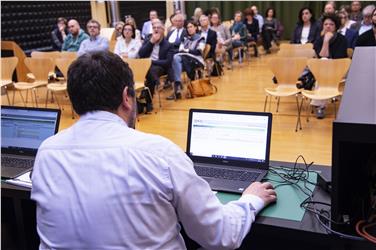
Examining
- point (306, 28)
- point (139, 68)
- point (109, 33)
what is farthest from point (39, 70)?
point (306, 28)

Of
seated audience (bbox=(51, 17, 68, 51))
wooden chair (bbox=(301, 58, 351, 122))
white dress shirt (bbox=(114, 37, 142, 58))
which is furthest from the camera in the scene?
seated audience (bbox=(51, 17, 68, 51))

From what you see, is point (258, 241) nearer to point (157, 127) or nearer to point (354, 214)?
point (354, 214)

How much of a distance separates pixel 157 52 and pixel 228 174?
4.76 metres

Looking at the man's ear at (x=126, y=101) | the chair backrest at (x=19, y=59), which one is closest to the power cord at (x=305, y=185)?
the man's ear at (x=126, y=101)

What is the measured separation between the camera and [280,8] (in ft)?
43.8

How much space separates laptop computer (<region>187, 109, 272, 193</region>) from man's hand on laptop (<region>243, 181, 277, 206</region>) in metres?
0.19

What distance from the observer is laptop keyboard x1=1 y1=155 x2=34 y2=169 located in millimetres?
2205

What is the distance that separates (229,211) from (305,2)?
41.8 ft

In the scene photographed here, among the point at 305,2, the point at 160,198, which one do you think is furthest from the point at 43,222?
the point at 305,2

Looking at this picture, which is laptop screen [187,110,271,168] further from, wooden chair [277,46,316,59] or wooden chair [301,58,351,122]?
wooden chair [277,46,316,59]

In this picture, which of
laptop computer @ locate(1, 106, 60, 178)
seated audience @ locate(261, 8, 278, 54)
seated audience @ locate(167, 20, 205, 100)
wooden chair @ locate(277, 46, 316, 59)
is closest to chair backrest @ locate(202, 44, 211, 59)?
seated audience @ locate(167, 20, 205, 100)

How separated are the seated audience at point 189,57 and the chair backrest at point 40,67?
182cm

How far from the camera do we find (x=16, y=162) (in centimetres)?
226

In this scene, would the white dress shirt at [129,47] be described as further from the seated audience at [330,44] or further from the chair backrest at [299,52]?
the seated audience at [330,44]
